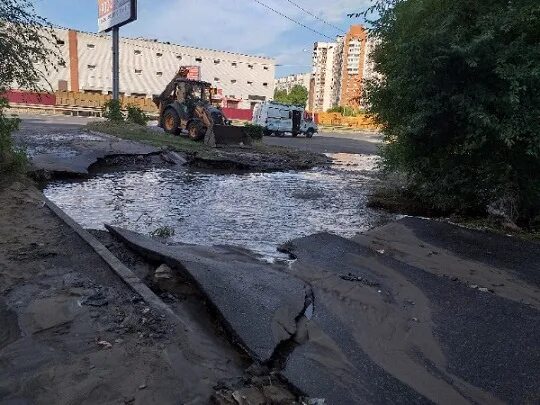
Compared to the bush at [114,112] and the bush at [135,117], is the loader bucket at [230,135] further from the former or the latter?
the bush at [135,117]

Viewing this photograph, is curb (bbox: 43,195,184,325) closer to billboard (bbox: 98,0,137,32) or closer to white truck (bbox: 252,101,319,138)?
billboard (bbox: 98,0,137,32)

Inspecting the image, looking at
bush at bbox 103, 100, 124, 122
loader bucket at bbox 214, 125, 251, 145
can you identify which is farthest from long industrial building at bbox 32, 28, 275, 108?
loader bucket at bbox 214, 125, 251, 145

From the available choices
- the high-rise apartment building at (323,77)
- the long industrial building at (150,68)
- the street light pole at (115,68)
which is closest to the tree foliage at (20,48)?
the street light pole at (115,68)

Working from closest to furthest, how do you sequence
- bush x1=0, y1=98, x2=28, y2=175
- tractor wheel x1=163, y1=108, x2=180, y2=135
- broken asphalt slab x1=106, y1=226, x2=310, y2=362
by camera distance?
1. broken asphalt slab x1=106, y1=226, x2=310, y2=362
2. bush x1=0, y1=98, x2=28, y2=175
3. tractor wheel x1=163, y1=108, x2=180, y2=135

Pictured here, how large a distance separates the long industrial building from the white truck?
13096mm

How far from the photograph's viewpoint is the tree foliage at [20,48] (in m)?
6.72

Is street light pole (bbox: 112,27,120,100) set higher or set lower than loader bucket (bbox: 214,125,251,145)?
higher

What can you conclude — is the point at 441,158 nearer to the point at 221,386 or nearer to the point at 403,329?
the point at 403,329

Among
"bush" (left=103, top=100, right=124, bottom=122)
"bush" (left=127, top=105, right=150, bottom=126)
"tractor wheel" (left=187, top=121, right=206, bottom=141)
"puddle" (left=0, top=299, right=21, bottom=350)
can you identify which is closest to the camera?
"puddle" (left=0, top=299, right=21, bottom=350)

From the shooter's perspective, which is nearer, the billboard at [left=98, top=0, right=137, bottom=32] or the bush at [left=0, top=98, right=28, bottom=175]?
the bush at [left=0, top=98, right=28, bottom=175]

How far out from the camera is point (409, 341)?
3.45 metres

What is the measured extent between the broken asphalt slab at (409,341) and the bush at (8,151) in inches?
219

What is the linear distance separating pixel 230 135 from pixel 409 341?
15.3 meters

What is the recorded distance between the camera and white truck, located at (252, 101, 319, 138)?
34.2m
